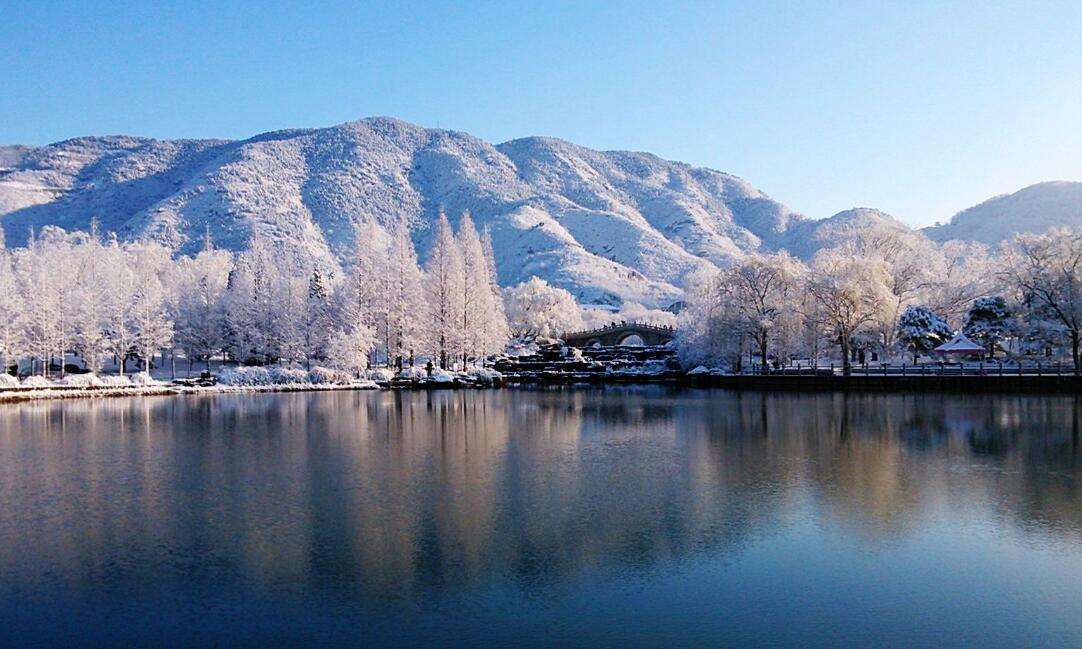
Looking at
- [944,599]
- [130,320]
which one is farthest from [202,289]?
[944,599]

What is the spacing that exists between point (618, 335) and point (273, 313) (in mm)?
58841

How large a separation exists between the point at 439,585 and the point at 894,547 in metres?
8.74

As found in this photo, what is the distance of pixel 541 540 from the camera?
16.1 metres

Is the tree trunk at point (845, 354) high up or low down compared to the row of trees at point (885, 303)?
down

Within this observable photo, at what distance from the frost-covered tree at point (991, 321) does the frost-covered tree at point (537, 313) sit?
63363 mm

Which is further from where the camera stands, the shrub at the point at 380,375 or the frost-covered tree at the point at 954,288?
the frost-covered tree at the point at 954,288

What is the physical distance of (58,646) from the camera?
36.6 feet

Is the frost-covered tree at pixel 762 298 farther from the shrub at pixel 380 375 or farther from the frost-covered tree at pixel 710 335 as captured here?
the shrub at pixel 380 375

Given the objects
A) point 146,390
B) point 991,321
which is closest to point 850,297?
point 991,321

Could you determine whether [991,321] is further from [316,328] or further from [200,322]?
[200,322]

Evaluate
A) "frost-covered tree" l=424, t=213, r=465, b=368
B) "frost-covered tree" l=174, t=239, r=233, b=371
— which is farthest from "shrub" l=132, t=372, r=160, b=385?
"frost-covered tree" l=424, t=213, r=465, b=368

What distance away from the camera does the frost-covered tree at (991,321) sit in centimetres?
6473

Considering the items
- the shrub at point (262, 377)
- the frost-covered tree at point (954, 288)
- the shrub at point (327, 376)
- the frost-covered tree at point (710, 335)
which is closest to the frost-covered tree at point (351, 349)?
the shrub at point (327, 376)

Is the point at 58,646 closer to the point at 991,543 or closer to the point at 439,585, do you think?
the point at 439,585
